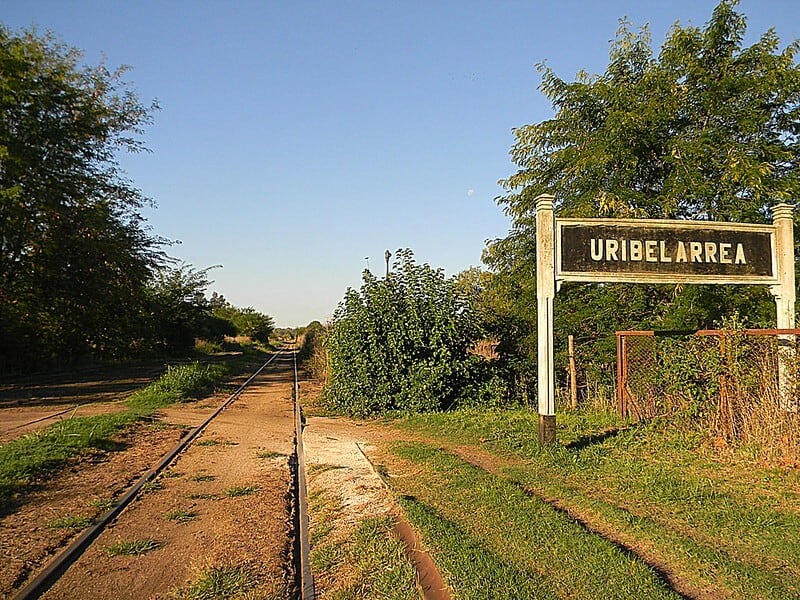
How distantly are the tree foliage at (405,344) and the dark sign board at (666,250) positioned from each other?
5.72 m

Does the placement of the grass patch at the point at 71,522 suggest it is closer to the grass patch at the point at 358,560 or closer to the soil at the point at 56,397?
the grass patch at the point at 358,560

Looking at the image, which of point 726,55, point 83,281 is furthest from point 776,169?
point 83,281

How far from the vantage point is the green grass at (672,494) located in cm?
494

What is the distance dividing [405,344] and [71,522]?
9347 mm

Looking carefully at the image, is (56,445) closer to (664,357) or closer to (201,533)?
(201,533)

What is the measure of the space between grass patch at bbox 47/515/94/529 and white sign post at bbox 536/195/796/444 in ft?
18.9

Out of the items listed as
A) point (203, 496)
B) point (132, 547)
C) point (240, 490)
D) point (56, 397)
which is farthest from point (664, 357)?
point (56, 397)

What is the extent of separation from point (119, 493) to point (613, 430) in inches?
295

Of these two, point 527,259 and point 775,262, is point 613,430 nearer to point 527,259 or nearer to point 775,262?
point 775,262

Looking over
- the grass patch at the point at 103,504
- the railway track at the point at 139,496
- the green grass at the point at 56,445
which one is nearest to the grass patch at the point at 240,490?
the railway track at the point at 139,496

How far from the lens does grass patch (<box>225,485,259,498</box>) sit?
7.66 metres

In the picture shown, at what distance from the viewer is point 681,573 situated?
4809mm

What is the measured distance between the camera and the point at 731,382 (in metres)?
9.38

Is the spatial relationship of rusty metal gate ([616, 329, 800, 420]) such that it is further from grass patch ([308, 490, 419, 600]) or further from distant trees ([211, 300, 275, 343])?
distant trees ([211, 300, 275, 343])
